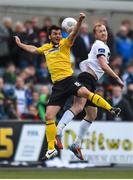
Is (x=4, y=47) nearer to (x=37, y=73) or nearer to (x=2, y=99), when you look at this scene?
(x=37, y=73)

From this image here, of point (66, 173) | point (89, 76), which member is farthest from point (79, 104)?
point (66, 173)

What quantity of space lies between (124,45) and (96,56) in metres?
9.11

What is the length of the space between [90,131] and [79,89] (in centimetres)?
655

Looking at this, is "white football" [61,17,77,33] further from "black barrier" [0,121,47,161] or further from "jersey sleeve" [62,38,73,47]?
"black barrier" [0,121,47,161]

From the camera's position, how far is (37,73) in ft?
93.5

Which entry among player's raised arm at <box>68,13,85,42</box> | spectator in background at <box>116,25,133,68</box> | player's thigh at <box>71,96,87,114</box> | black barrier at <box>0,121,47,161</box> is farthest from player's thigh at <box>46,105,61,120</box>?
spectator in background at <box>116,25,133,68</box>

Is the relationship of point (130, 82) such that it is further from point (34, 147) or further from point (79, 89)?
point (79, 89)

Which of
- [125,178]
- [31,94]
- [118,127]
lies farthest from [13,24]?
[125,178]

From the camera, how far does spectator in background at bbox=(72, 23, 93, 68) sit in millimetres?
28672

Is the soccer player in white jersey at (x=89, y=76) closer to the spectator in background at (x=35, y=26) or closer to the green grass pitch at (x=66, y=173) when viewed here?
the green grass pitch at (x=66, y=173)

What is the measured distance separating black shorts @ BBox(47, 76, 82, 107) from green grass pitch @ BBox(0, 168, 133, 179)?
115 inches

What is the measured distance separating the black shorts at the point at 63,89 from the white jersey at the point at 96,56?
0.44 metres

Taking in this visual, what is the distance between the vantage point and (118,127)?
27188mm

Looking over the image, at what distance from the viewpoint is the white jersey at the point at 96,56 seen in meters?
20.6
